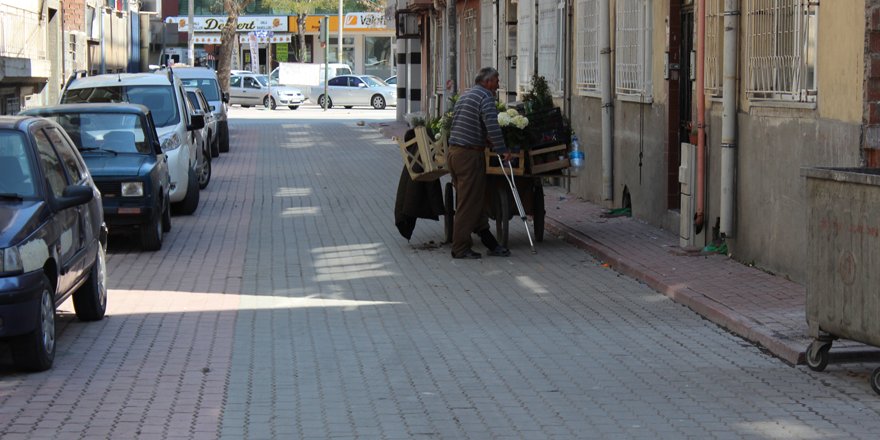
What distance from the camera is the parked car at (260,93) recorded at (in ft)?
187

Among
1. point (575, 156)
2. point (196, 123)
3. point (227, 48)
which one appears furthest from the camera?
point (227, 48)

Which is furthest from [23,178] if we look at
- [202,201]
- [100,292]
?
[202,201]

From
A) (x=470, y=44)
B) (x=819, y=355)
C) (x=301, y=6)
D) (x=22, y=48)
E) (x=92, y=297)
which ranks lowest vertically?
(x=819, y=355)

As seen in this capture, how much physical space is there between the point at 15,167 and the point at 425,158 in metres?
5.58

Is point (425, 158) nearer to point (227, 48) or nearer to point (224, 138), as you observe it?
point (224, 138)

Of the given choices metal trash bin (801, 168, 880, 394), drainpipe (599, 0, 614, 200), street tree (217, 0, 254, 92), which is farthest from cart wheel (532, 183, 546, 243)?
street tree (217, 0, 254, 92)

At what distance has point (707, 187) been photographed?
43.4 ft

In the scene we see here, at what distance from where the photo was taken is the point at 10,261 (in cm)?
777

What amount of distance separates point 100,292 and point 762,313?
15.9 feet

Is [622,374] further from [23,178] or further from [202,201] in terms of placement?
[202,201]

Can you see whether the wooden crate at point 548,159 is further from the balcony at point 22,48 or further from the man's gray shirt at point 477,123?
the balcony at point 22,48

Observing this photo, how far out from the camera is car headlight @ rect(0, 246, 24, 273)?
7.74 meters

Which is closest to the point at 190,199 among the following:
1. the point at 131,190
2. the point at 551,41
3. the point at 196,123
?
the point at 196,123

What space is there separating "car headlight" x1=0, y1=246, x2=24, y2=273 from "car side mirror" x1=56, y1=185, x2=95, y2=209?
94 cm
